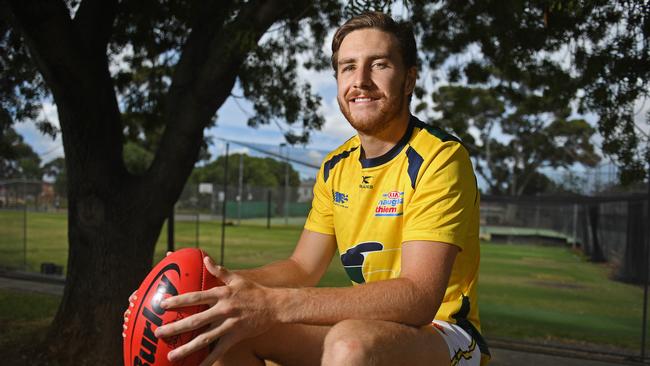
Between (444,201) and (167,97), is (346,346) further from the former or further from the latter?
(167,97)

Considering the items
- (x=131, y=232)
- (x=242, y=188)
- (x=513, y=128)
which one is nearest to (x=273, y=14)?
(x=131, y=232)

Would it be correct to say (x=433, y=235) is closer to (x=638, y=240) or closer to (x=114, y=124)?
(x=114, y=124)

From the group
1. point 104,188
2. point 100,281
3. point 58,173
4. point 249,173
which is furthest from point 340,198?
point 249,173

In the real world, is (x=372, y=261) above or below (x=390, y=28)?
below

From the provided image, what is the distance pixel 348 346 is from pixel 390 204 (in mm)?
677

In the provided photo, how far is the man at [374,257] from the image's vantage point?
172 centimetres

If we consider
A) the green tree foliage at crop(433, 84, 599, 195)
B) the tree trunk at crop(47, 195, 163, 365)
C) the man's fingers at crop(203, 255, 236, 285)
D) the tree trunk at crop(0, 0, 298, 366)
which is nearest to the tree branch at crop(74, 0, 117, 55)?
the tree trunk at crop(0, 0, 298, 366)

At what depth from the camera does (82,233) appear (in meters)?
5.14

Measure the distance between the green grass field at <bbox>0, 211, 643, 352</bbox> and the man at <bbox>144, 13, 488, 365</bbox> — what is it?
15.7ft

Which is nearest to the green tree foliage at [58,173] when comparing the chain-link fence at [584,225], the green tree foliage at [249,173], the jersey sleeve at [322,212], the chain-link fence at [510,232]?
the chain-link fence at [510,232]

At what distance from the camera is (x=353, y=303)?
1.79 meters

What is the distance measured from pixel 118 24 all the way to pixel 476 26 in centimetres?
386

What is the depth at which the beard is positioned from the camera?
2195mm

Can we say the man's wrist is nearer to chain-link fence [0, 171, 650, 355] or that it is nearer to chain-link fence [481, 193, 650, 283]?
chain-link fence [0, 171, 650, 355]
